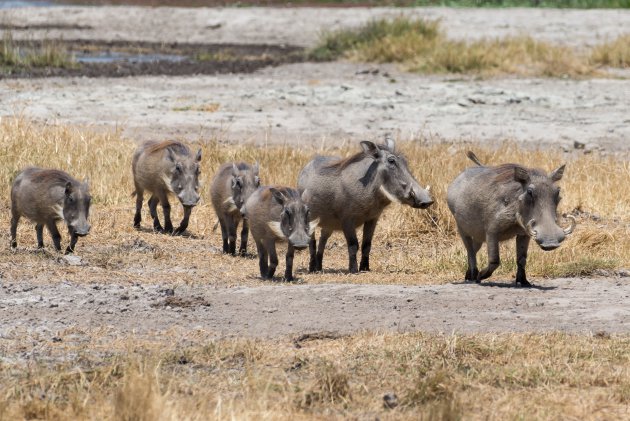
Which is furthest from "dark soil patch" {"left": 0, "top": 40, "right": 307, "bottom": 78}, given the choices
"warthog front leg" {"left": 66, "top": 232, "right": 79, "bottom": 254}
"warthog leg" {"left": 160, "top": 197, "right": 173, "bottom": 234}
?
"warthog front leg" {"left": 66, "top": 232, "right": 79, "bottom": 254}

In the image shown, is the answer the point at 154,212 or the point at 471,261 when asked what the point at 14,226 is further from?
the point at 471,261

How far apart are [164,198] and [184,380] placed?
18.7ft

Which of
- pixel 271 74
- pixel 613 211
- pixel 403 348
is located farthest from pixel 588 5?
pixel 403 348

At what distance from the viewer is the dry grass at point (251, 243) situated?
962 centimetres

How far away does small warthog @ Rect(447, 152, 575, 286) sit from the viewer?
27.8 feet

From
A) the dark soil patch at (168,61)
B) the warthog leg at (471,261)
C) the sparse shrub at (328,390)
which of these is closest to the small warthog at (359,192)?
the warthog leg at (471,261)

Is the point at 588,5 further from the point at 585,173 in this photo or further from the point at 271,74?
the point at 585,173

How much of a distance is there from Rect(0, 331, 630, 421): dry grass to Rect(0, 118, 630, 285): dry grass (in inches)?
83.2

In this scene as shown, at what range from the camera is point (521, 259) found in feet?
29.1

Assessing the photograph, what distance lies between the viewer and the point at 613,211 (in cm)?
1223

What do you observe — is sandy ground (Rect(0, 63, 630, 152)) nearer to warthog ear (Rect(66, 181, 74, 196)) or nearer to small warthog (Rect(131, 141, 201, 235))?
small warthog (Rect(131, 141, 201, 235))

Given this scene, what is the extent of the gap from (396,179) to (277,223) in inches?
43.4

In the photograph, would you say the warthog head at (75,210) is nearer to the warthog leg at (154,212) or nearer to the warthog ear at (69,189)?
the warthog ear at (69,189)

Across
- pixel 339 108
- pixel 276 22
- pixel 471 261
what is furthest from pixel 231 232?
pixel 276 22
